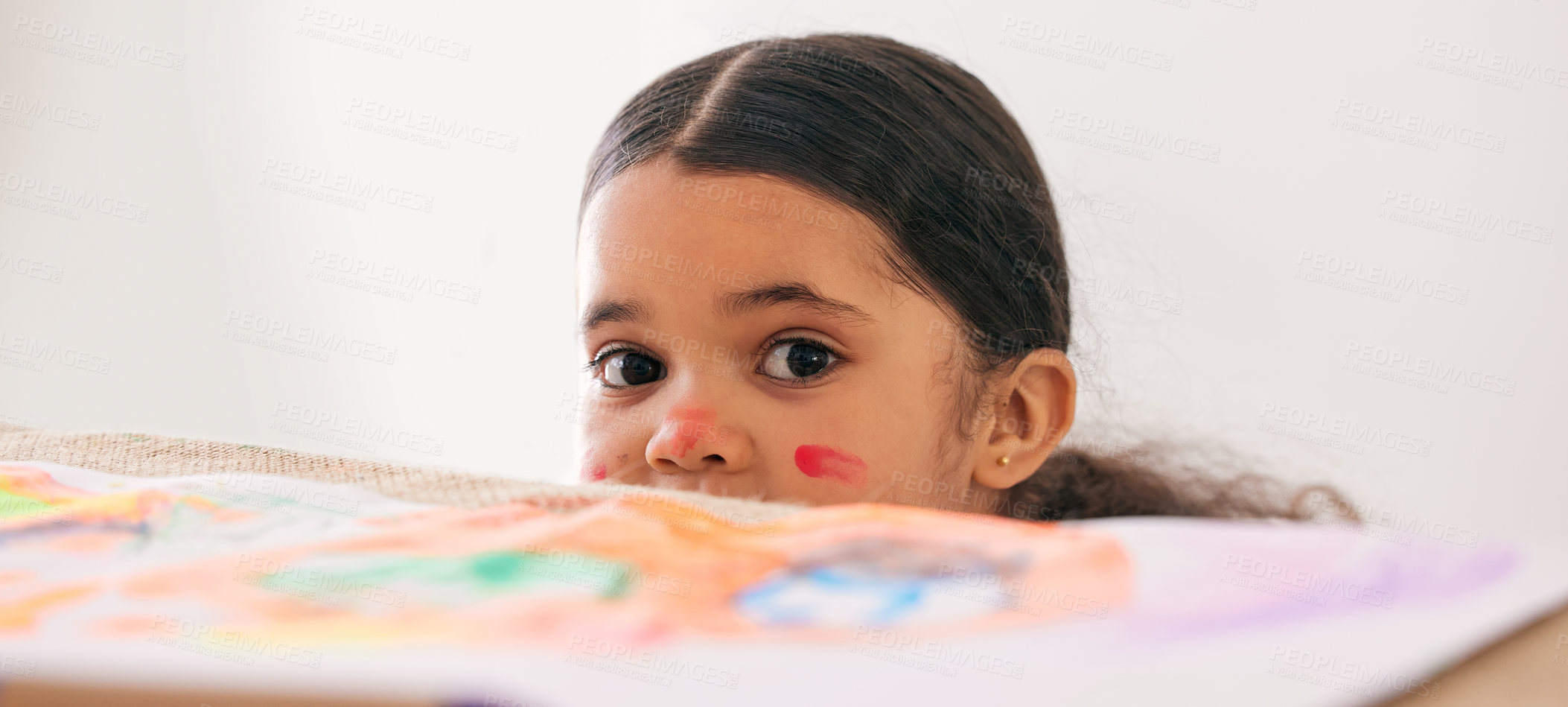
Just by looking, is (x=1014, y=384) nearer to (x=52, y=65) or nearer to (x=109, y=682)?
(x=109, y=682)

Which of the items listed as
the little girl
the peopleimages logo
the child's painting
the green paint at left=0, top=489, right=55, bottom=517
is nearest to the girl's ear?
the little girl

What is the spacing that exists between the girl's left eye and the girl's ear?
0.57 ft

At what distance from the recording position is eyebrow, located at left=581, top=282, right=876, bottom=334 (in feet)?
2.41

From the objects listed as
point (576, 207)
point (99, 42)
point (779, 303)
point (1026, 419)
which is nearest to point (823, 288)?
point (779, 303)

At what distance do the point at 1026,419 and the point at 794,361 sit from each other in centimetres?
24

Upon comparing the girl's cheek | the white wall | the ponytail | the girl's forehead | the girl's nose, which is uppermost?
the white wall

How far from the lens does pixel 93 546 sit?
1.22 feet

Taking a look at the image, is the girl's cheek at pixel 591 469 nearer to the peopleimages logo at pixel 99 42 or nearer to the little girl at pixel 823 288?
the little girl at pixel 823 288

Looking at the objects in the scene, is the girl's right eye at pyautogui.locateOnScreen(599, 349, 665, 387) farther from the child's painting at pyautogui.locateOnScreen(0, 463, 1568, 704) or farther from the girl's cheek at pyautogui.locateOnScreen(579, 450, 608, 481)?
the child's painting at pyautogui.locateOnScreen(0, 463, 1568, 704)

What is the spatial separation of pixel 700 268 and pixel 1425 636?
1.76 feet

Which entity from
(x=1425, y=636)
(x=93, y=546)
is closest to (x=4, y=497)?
(x=93, y=546)

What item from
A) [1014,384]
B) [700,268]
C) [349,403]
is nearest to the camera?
[700,268]

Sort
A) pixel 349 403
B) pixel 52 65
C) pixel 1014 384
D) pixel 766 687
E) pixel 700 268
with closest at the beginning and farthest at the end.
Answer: pixel 766 687 → pixel 700 268 → pixel 1014 384 → pixel 52 65 → pixel 349 403

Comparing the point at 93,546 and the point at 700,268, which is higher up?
the point at 700,268
